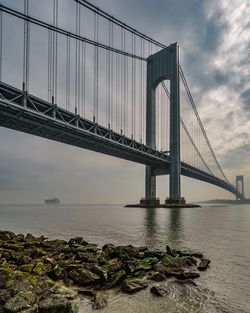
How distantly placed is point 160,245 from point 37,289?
432 inches

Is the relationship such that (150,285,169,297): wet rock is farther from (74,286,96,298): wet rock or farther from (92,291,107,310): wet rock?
(74,286,96,298): wet rock

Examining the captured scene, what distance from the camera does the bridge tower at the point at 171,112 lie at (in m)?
69.9

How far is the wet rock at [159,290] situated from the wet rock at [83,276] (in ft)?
5.78

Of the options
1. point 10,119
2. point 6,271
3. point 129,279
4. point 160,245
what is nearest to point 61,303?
point 6,271

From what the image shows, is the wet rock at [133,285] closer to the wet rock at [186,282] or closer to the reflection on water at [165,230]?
the wet rock at [186,282]

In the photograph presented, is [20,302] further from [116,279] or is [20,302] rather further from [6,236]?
[6,236]

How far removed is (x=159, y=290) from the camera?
27.5 feet

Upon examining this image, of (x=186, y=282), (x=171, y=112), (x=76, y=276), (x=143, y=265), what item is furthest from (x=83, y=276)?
(x=171, y=112)

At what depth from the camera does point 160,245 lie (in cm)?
1722

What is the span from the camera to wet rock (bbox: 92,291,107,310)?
7.38 m

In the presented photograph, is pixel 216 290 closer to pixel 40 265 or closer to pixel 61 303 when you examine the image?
pixel 61 303

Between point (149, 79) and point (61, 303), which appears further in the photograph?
point (149, 79)

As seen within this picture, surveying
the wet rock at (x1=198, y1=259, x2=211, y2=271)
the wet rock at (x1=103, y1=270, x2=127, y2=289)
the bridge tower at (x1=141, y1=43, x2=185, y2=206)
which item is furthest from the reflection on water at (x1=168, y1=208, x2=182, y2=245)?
the bridge tower at (x1=141, y1=43, x2=185, y2=206)

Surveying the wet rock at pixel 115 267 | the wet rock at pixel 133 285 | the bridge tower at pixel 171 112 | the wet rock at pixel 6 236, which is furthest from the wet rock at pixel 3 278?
the bridge tower at pixel 171 112
